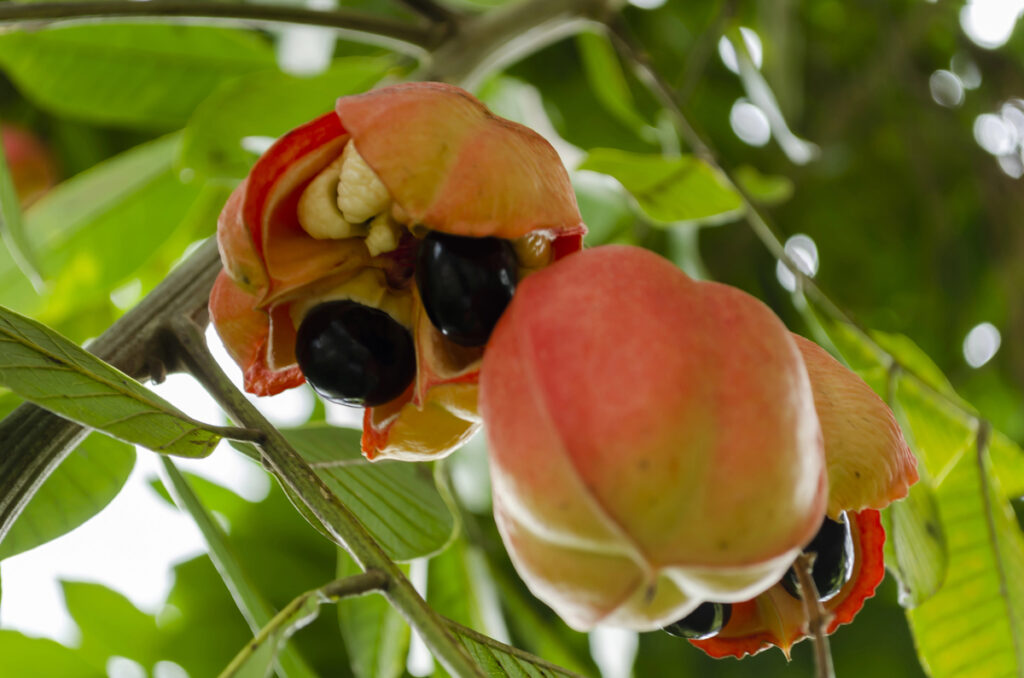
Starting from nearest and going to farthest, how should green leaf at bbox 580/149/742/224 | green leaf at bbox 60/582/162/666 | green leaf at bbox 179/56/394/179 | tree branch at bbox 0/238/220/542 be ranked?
tree branch at bbox 0/238/220/542 → green leaf at bbox 580/149/742/224 → green leaf at bbox 179/56/394/179 → green leaf at bbox 60/582/162/666

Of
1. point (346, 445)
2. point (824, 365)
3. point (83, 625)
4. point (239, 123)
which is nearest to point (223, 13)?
point (239, 123)

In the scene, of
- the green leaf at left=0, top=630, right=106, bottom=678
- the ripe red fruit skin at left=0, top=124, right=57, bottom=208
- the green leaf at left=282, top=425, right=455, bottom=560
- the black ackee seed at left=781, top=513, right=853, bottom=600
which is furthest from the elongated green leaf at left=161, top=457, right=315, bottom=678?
the ripe red fruit skin at left=0, top=124, right=57, bottom=208

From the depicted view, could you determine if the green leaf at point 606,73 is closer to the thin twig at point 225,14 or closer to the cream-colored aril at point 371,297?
the thin twig at point 225,14

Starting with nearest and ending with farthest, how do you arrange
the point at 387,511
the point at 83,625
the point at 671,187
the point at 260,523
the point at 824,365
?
the point at 824,365 < the point at 387,511 < the point at 671,187 < the point at 83,625 < the point at 260,523

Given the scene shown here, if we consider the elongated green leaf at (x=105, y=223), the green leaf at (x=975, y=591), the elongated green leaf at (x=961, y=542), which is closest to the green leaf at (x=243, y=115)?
the elongated green leaf at (x=105, y=223)

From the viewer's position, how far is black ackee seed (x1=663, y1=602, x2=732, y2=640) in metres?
0.49

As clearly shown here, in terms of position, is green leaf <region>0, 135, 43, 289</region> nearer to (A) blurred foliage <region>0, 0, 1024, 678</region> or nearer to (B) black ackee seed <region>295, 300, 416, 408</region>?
(A) blurred foliage <region>0, 0, 1024, 678</region>

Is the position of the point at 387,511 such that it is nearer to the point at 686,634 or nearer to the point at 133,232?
the point at 686,634

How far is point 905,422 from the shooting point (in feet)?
2.47

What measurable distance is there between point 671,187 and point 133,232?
0.53 meters

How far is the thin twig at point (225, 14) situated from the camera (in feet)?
2.11

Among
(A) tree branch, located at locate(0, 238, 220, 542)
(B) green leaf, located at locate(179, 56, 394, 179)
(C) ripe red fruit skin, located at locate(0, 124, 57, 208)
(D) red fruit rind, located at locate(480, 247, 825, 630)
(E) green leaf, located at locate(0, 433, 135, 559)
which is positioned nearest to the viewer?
(D) red fruit rind, located at locate(480, 247, 825, 630)

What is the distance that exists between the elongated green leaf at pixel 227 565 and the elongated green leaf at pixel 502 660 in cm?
10

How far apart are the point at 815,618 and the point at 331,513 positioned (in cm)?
20
